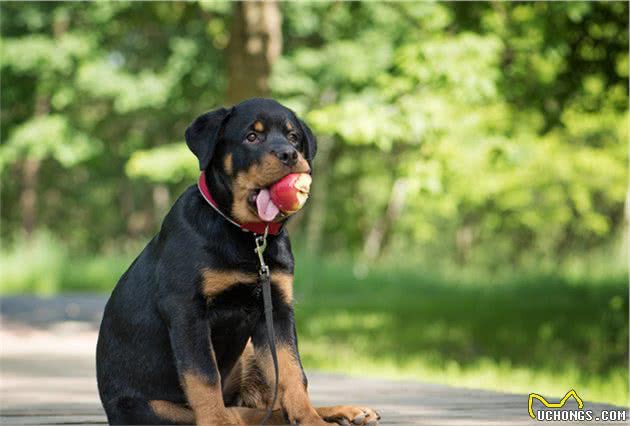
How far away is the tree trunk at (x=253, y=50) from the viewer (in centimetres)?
1293

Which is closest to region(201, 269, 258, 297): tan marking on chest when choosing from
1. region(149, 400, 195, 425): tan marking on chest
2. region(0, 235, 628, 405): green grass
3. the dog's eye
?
region(149, 400, 195, 425): tan marking on chest

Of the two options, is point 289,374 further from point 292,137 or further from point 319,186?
point 319,186

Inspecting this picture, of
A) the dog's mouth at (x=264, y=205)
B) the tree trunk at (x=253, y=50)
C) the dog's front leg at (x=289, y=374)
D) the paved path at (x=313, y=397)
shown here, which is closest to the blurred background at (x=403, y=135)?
the tree trunk at (x=253, y=50)

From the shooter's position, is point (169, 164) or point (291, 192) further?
point (169, 164)

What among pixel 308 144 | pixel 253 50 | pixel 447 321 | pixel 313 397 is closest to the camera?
pixel 308 144

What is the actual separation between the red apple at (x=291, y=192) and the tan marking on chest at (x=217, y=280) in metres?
0.31

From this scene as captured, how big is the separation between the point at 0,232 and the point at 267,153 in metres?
34.3

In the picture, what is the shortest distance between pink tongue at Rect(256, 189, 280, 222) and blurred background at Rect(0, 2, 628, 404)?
2.14 meters

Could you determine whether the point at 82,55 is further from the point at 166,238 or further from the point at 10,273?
the point at 166,238

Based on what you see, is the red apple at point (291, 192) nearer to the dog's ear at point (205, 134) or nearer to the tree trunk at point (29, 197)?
the dog's ear at point (205, 134)

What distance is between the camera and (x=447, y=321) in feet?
51.8

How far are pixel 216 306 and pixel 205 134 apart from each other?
70 cm

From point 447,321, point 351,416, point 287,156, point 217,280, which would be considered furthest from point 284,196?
point 447,321

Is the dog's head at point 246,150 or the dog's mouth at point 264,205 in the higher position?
the dog's head at point 246,150
